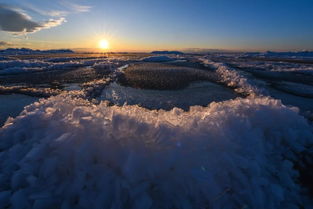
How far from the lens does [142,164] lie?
1.70 m

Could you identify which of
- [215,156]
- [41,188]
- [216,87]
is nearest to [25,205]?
[41,188]

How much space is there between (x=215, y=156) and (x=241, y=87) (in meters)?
7.13

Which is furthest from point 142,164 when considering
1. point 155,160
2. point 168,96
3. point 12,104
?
point 12,104

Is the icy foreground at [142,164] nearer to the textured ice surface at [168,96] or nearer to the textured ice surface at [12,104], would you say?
the textured ice surface at [12,104]

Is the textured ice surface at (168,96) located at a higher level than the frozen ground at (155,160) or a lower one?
lower

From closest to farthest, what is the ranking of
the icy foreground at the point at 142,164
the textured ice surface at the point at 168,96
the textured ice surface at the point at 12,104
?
the icy foreground at the point at 142,164, the textured ice surface at the point at 12,104, the textured ice surface at the point at 168,96

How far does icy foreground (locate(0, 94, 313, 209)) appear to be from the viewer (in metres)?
1.60

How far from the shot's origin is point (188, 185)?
5.41ft

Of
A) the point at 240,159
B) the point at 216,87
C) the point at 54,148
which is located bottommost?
the point at 216,87

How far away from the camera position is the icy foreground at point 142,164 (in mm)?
1604

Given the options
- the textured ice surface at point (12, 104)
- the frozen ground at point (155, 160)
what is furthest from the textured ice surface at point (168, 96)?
the frozen ground at point (155, 160)

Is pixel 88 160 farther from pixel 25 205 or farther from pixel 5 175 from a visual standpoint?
pixel 5 175

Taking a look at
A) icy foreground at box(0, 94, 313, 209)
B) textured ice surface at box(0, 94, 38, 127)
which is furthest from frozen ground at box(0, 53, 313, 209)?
textured ice surface at box(0, 94, 38, 127)

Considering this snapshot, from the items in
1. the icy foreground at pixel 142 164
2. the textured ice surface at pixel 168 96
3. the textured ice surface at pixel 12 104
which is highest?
the icy foreground at pixel 142 164
